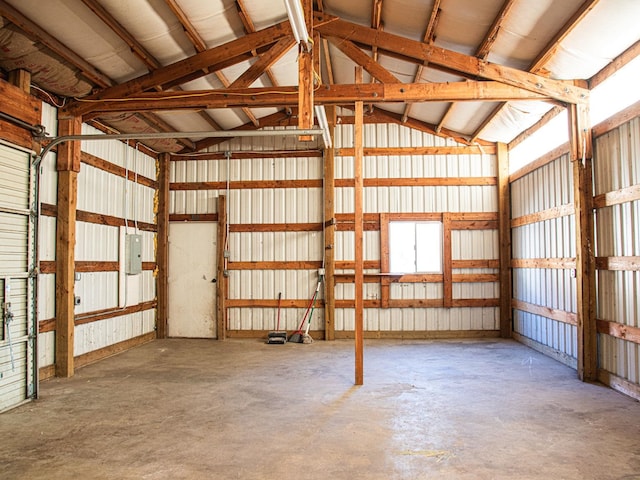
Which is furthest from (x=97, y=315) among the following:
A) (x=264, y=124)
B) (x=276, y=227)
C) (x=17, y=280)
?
(x=264, y=124)

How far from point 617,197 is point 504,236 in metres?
3.26

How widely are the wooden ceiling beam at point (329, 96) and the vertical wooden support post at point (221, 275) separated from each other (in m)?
2.90

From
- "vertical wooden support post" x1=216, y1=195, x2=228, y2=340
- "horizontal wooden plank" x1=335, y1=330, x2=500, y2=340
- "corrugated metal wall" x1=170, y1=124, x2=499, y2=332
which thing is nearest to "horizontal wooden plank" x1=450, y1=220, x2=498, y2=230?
"corrugated metal wall" x1=170, y1=124, x2=499, y2=332

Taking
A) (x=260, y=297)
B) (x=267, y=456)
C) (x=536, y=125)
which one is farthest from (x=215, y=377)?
(x=536, y=125)

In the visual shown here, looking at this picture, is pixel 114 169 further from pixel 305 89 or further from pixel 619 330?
pixel 619 330

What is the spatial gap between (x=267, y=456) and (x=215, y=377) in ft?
7.70

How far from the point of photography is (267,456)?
3102 millimetres

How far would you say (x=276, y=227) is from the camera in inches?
319

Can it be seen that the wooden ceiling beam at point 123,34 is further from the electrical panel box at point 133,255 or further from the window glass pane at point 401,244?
the window glass pane at point 401,244

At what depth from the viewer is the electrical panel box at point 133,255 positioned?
6.99 m

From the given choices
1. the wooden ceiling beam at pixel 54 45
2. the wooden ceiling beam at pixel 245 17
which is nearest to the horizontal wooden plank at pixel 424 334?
the wooden ceiling beam at pixel 245 17

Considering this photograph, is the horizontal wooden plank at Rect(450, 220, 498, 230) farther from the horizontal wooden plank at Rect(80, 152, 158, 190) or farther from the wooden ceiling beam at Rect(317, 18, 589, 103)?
the horizontal wooden plank at Rect(80, 152, 158, 190)

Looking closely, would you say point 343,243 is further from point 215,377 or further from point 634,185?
point 634,185

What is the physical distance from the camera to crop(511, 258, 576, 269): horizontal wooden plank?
5.75 m
